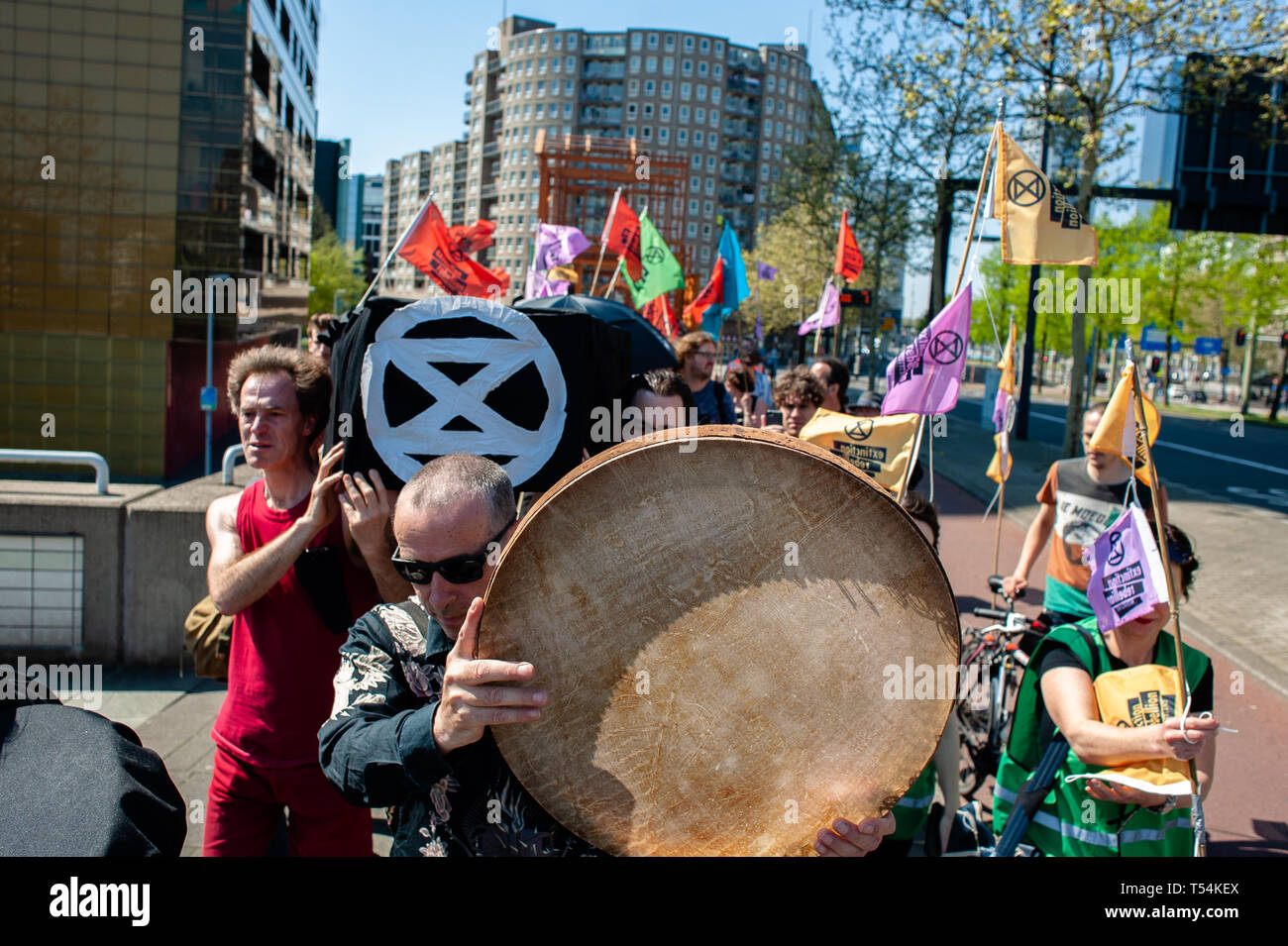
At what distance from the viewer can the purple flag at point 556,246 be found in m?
11.5

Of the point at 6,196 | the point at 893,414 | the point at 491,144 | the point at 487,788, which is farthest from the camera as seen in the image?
the point at 491,144

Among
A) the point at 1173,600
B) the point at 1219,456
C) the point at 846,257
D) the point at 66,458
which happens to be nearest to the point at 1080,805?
the point at 1173,600

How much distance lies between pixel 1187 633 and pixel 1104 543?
21.3 feet

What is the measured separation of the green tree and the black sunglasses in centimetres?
5187

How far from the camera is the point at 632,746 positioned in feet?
5.19

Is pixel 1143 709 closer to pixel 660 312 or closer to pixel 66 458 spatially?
pixel 66 458

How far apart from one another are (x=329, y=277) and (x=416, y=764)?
187 ft

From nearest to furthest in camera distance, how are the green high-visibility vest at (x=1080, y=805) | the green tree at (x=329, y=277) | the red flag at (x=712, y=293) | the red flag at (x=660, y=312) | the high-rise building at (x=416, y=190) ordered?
the green high-visibility vest at (x=1080, y=805), the red flag at (x=660, y=312), the red flag at (x=712, y=293), the green tree at (x=329, y=277), the high-rise building at (x=416, y=190)

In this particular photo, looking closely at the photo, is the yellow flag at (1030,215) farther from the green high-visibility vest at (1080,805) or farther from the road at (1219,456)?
the road at (1219,456)

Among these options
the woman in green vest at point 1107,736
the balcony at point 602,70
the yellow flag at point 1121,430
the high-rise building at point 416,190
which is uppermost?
the balcony at point 602,70

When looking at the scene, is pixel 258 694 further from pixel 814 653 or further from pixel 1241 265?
pixel 1241 265

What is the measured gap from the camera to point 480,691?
149cm

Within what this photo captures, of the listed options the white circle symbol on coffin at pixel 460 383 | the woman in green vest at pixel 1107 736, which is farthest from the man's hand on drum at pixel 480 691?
the woman in green vest at pixel 1107 736

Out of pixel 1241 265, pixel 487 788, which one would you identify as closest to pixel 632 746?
pixel 487 788
